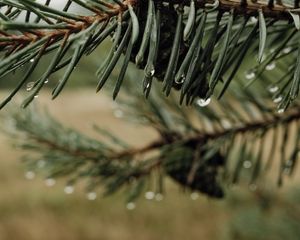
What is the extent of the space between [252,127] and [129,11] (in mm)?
332

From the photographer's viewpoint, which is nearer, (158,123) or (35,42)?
(35,42)

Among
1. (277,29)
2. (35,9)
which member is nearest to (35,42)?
(35,9)

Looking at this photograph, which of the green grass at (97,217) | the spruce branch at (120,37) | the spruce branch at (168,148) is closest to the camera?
the spruce branch at (120,37)

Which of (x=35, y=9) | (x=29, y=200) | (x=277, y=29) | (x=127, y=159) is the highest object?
(x=35, y=9)

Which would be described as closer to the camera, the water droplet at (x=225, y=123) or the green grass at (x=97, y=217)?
the water droplet at (x=225, y=123)

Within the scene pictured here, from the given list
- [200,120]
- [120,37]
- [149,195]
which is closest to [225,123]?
[200,120]

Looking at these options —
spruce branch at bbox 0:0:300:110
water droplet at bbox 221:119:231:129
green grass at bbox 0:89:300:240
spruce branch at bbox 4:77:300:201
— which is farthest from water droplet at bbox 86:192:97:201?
green grass at bbox 0:89:300:240

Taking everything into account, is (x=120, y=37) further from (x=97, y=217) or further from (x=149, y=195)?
(x=97, y=217)

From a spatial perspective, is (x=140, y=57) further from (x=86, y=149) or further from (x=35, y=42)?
(x=86, y=149)

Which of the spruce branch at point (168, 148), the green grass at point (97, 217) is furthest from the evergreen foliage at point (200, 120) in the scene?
the green grass at point (97, 217)

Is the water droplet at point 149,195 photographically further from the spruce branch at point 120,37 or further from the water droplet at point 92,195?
the spruce branch at point 120,37

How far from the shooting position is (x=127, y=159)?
2.15 ft

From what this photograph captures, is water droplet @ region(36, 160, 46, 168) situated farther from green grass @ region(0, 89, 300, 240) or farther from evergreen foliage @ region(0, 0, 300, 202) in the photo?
green grass @ region(0, 89, 300, 240)

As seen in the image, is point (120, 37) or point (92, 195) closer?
point (120, 37)
